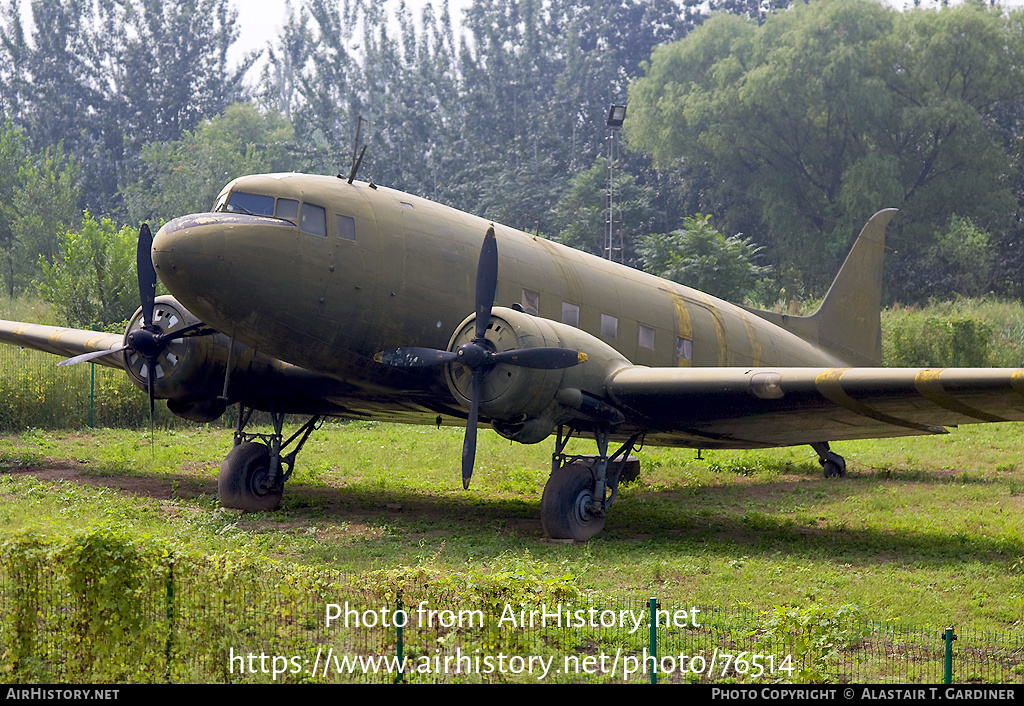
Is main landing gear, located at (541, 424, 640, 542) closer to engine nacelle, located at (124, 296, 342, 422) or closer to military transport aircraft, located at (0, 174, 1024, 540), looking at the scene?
military transport aircraft, located at (0, 174, 1024, 540)

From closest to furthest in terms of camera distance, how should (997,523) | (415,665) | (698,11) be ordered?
1. (415,665)
2. (997,523)
3. (698,11)

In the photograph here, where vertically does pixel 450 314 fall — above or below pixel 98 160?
below

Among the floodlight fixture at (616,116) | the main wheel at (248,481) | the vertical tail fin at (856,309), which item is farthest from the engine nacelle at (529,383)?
the floodlight fixture at (616,116)

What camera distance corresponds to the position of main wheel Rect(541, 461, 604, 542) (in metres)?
13.8

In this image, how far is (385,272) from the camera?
14.2m

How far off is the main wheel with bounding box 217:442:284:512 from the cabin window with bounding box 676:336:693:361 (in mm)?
7563

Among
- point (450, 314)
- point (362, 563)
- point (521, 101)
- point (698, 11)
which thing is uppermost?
point (698, 11)

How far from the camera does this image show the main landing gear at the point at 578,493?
1387cm

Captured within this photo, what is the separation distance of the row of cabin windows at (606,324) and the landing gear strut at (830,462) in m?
5.75

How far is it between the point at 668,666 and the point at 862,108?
58.8 meters

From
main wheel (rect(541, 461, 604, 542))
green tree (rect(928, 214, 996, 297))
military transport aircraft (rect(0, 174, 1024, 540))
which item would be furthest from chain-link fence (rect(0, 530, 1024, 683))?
green tree (rect(928, 214, 996, 297))

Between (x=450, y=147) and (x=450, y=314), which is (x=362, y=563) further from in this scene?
(x=450, y=147)

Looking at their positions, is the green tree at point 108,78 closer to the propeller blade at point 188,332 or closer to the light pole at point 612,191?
the light pole at point 612,191

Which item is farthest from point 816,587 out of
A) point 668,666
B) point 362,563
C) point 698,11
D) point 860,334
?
point 698,11
